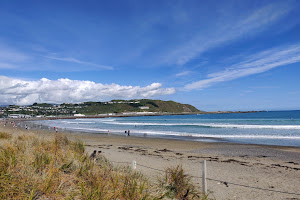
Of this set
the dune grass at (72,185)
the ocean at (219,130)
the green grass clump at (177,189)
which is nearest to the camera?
the dune grass at (72,185)

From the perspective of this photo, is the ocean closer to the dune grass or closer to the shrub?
the shrub

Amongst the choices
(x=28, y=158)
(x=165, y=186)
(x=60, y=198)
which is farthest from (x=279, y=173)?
(x=28, y=158)

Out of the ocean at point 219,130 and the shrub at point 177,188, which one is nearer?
the shrub at point 177,188

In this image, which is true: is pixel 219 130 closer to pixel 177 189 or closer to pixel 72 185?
pixel 177 189

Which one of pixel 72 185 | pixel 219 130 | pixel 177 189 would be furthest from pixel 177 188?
pixel 219 130

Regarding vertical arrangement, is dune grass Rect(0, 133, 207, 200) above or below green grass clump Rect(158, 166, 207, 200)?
above

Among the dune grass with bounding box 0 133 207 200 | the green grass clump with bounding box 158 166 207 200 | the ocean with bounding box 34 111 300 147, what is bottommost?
the ocean with bounding box 34 111 300 147

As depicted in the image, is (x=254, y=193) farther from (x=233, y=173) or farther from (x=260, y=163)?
(x=260, y=163)

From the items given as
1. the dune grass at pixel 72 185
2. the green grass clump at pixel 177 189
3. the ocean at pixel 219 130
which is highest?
the dune grass at pixel 72 185

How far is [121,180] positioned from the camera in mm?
4516

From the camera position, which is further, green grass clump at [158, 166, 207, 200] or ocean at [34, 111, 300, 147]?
ocean at [34, 111, 300, 147]

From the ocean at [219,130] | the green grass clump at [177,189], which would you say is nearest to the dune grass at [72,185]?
the green grass clump at [177,189]

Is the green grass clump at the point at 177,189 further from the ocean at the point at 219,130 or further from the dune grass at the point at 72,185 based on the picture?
the ocean at the point at 219,130

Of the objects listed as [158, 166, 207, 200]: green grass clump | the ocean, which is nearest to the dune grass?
[158, 166, 207, 200]: green grass clump
